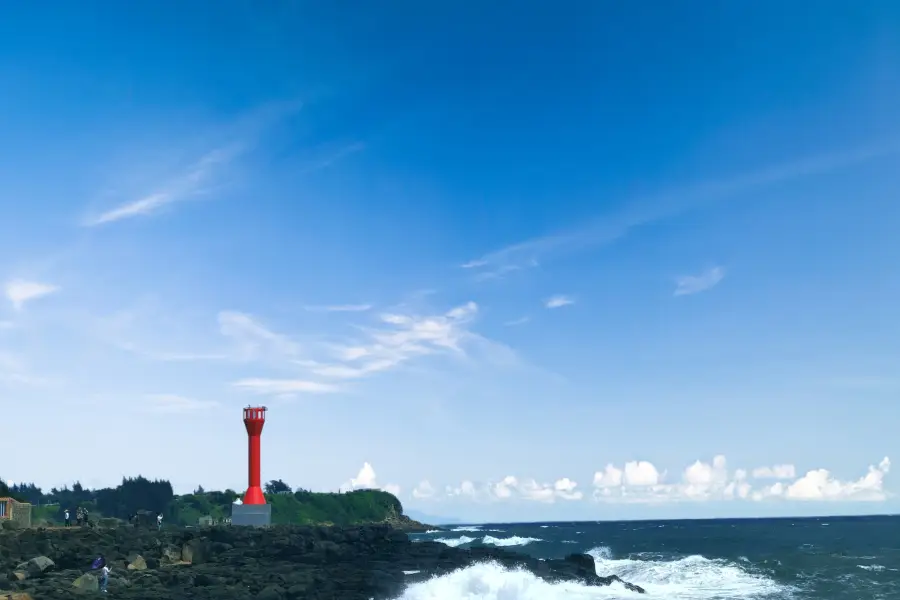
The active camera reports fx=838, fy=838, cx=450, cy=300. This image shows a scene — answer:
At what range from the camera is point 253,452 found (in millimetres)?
45719

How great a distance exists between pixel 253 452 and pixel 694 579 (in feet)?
77.8

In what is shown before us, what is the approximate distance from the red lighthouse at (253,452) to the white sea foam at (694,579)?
18.7 m

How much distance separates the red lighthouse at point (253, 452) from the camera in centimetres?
4550

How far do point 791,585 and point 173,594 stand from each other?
24651 mm

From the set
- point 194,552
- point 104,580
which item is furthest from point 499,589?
point 194,552

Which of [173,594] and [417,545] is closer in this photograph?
[173,594]

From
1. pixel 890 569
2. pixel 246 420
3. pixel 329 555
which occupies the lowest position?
pixel 890 569

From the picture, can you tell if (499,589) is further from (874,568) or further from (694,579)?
(874,568)

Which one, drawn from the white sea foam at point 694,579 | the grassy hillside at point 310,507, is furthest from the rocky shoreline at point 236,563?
the grassy hillside at point 310,507

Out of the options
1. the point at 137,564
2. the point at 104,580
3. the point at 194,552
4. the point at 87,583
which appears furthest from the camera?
the point at 194,552

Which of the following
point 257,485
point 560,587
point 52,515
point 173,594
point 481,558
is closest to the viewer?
point 173,594

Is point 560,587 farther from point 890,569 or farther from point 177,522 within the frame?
point 177,522

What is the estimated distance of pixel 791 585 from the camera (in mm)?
34375

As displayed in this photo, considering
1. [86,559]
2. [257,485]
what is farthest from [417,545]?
[86,559]
